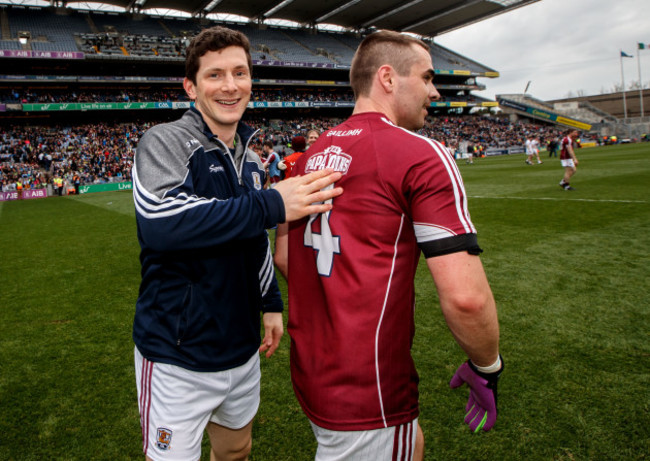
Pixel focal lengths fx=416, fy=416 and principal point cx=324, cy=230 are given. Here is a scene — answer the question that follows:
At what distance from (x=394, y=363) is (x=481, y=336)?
12.5 inches

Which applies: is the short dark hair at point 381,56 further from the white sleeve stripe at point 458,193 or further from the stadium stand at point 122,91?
the stadium stand at point 122,91

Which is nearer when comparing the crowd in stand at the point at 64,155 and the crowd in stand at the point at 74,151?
the crowd in stand at the point at 64,155

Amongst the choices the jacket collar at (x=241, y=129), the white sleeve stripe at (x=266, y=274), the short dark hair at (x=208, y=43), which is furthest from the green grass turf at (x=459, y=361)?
the short dark hair at (x=208, y=43)

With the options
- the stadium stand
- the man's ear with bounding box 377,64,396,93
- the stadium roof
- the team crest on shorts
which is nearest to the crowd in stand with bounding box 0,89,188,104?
the stadium stand

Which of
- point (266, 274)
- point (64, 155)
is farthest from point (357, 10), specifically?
point (266, 274)

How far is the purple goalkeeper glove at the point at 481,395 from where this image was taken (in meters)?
1.51

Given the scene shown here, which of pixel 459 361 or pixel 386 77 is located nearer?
pixel 386 77

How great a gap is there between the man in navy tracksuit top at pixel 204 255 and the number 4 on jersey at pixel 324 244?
55 mm

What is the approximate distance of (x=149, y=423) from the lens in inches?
69.5

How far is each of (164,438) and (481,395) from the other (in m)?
1.29

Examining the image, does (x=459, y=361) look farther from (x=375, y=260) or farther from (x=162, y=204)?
(x=162, y=204)

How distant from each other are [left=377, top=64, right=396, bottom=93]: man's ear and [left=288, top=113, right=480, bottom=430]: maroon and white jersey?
184 millimetres

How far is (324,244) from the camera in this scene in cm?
156

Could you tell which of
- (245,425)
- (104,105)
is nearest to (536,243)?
(245,425)
